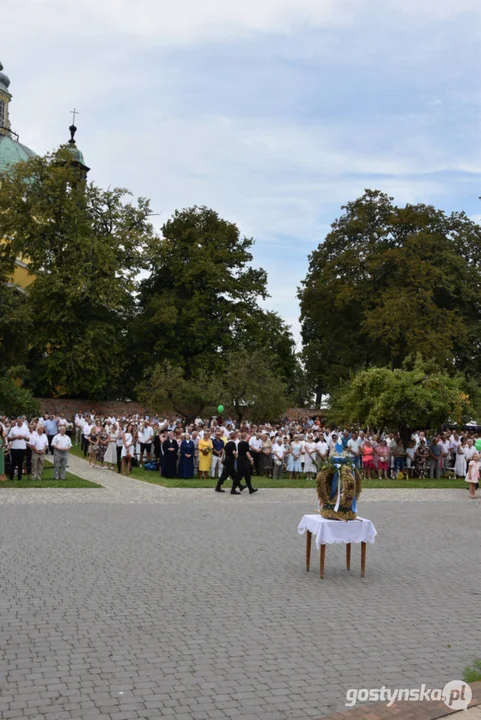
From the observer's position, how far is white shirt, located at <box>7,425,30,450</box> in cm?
2244

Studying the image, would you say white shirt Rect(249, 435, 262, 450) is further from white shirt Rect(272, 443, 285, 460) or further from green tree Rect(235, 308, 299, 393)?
green tree Rect(235, 308, 299, 393)

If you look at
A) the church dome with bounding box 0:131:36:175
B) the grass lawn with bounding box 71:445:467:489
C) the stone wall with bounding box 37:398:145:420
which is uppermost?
the church dome with bounding box 0:131:36:175

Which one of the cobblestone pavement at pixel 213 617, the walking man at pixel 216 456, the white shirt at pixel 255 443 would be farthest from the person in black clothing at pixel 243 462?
the cobblestone pavement at pixel 213 617

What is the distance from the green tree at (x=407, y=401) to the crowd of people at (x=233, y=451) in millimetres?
673

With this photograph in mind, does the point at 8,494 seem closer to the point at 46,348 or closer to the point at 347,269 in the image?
the point at 46,348

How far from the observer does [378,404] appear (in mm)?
31453

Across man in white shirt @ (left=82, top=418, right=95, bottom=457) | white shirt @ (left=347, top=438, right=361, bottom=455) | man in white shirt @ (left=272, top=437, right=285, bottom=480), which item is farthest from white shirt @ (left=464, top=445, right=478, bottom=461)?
man in white shirt @ (left=82, top=418, right=95, bottom=457)

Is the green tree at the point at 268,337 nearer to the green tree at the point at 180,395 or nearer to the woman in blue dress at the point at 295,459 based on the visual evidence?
the green tree at the point at 180,395

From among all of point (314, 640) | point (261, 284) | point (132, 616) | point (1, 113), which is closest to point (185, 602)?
point (132, 616)

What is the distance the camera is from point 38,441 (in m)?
22.5

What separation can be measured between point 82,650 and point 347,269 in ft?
158

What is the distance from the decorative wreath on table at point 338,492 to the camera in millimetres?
10844

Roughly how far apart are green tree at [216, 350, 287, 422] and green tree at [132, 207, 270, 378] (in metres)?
7.95

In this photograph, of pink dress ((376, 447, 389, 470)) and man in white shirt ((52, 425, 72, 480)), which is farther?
pink dress ((376, 447, 389, 470))
